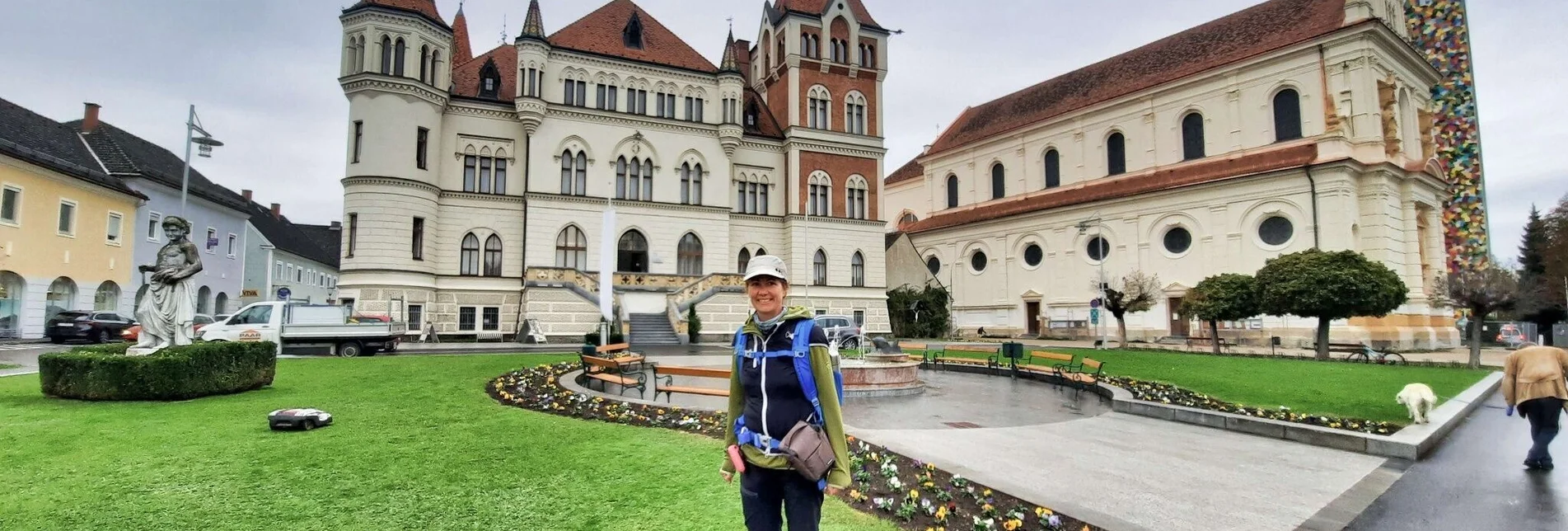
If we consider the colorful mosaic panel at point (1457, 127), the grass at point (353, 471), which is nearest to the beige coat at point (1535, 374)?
the grass at point (353, 471)

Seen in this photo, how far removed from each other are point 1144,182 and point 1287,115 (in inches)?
293

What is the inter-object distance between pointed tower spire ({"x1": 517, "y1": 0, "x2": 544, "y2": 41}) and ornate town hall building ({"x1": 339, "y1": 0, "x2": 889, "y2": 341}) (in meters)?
0.11

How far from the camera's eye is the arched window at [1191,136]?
129ft

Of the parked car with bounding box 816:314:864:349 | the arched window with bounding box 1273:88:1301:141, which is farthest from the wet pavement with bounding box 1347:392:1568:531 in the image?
the arched window with bounding box 1273:88:1301:141

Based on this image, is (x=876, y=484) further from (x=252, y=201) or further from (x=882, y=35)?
(x=252, y=201)

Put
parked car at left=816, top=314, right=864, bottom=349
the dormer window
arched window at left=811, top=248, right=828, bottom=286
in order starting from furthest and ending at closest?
arched window at left=811, top=248, right=828, bottom=286 < the dormer window < parked car at left=816, top=314, right=864, bottom=349

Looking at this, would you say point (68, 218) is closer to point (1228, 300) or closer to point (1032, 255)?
point (1228, 300)

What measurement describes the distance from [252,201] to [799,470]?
6698 cm

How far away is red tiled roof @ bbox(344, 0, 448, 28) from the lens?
2989 centimetres

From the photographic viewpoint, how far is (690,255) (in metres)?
36.4

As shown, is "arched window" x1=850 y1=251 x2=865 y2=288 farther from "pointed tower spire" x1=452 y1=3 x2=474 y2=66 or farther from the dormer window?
"pointed tower spire" x1=452 y1=3 x2=474 y2=66

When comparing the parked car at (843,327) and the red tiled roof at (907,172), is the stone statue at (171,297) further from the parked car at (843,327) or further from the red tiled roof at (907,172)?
the red tiled roof at (907,172)

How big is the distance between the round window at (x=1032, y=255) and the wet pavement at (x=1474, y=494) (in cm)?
3576

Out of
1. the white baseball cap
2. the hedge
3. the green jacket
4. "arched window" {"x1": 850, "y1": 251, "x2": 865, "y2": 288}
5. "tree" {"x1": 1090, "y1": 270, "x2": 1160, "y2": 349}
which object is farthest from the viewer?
"arched window" {"x1": 850, "y1": 251, "x2": 865, "y2": 288}
